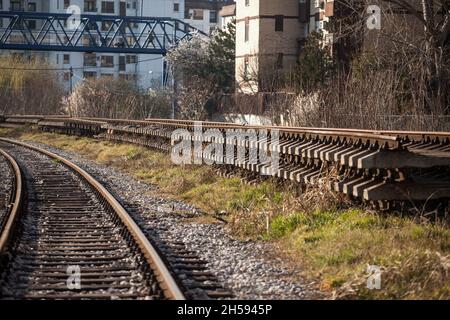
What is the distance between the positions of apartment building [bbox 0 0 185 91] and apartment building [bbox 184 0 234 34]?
1127 centimetres

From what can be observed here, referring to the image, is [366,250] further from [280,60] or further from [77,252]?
[280,60]

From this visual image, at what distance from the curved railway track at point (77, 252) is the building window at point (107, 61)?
8674cm

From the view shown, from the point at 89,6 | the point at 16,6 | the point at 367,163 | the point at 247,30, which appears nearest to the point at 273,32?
the point at 247,30

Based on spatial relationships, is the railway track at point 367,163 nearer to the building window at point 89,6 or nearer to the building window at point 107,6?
the building window at point 89,6

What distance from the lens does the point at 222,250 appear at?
449 inches

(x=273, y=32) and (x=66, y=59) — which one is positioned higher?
(x=273, y=32)

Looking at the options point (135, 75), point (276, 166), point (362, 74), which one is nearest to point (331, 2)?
point (362, 74)

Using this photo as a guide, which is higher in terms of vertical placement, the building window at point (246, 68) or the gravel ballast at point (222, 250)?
the building window at point (246, 68)

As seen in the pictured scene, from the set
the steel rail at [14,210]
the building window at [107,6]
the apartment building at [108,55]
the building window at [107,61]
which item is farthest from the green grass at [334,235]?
the building window at [107,6]

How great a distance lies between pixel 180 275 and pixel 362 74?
2095 centimetres

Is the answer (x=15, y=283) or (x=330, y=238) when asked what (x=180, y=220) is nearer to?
(x=330, y=238)

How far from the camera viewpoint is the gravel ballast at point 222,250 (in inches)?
357

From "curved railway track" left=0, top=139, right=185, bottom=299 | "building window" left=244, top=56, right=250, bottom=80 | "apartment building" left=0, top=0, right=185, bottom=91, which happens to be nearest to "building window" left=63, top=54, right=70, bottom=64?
"apartment building" left=0, top=0, right=185, bottom=91

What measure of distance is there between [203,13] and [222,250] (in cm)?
11020
